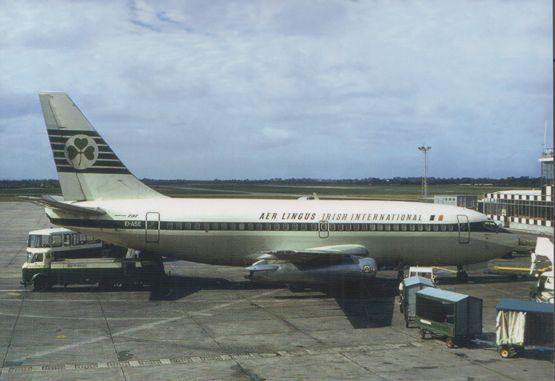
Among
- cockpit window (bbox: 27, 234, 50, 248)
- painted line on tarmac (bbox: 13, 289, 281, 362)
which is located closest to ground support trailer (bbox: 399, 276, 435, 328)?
painted line on tarmac (bbox: 13, 289, 281, 362)

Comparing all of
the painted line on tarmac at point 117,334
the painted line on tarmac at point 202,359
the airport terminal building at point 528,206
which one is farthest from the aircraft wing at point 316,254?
the airport terminal building at point 528,206

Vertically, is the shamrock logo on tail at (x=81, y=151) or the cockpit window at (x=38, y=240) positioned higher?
the shamrock logo on tail at (x=81, y=151)

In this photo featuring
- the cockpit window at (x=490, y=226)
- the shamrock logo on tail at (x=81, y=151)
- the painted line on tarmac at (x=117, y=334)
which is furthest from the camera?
the cockpit window at (x=490, y=226)

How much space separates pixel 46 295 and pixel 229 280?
1066 centimetres

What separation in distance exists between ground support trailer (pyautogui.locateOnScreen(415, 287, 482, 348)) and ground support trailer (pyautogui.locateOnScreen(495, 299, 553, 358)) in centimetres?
135

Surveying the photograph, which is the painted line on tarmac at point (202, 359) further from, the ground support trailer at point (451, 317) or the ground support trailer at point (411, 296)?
the ground support trailer at point (411, 296)

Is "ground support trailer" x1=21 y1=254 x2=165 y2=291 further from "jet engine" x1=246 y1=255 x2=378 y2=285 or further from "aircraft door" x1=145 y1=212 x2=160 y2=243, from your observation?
"jet engine" x1=246 y1=255 x2=378 y2=285

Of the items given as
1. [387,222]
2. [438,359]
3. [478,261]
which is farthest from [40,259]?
[478,261]

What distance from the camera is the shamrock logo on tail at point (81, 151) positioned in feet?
106

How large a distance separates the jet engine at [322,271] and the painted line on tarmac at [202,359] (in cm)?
820

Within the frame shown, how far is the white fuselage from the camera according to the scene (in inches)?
1256

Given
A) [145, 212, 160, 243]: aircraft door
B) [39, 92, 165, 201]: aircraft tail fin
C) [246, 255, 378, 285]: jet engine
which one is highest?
[39, 92, 165, 201]: aircraft tail fin

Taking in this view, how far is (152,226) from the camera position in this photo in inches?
1252

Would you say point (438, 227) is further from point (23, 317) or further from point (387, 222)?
point (23, 317)
